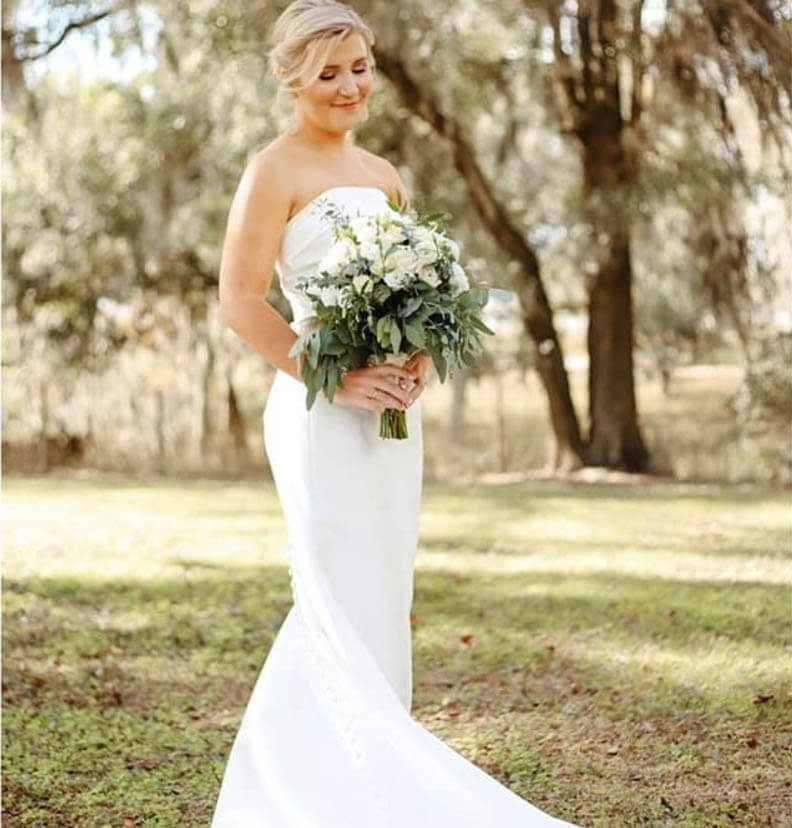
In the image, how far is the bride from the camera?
129 inches

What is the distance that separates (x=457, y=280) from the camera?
3250 mm

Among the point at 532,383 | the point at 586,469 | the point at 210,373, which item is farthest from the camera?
the point at 532,383

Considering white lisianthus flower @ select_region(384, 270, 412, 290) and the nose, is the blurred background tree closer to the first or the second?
the nose

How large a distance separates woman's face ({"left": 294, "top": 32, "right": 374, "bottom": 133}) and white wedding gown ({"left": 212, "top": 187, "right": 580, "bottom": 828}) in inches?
7.2

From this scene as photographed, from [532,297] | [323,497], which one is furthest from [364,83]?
[532,297]

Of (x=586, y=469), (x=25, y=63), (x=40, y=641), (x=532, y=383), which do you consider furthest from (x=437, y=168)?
(x=532, y=383)

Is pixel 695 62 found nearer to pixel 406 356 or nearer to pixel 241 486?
pixel 241 486

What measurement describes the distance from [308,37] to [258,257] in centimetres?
54

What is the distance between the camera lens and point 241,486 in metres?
12.0

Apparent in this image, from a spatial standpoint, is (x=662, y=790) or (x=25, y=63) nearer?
(x=662, y=790)

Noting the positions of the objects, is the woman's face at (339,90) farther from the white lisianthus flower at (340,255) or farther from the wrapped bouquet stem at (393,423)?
the wrapped bouquet stem at (393,423)

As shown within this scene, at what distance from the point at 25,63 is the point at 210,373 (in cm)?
604

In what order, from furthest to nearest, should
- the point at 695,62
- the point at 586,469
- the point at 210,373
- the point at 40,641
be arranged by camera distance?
the point at 210,373, the point at 586,469, the point at 695,62, the point at 40,641

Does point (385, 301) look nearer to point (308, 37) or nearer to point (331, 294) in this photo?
point (331, 294)
